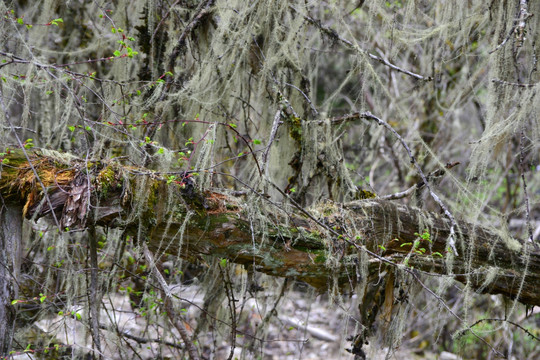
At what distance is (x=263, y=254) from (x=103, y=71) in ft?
11.5

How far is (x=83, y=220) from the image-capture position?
7.48ft

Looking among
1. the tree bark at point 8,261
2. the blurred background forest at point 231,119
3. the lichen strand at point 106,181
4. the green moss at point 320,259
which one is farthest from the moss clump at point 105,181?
the green moss at point 320,259

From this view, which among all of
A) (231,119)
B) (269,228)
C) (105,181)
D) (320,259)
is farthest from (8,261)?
(231,119)

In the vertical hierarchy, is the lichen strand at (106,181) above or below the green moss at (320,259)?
above

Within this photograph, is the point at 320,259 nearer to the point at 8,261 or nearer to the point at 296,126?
the point at 296,126

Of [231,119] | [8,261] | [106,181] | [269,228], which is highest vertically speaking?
[231,119]

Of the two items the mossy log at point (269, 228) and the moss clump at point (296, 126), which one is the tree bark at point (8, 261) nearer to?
the mossy log at point (269, 228)

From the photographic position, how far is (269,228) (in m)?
2.66

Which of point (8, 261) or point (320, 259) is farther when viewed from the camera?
point (320, 259)

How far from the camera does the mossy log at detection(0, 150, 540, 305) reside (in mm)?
2328

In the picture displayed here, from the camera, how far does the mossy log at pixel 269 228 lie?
7.64 feet

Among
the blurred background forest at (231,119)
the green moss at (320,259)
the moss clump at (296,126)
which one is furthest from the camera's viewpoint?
the moss clump at (296,126)

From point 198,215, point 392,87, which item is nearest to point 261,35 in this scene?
point 198,215

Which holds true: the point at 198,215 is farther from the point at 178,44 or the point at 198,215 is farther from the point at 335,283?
the point at 178,44
